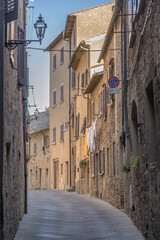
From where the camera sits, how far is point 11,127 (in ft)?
36.6

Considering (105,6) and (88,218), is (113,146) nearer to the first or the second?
(88,218)

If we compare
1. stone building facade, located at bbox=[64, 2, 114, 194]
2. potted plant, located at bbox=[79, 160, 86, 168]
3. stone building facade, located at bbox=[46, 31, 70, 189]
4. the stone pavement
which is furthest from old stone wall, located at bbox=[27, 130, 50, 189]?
the stone pavement

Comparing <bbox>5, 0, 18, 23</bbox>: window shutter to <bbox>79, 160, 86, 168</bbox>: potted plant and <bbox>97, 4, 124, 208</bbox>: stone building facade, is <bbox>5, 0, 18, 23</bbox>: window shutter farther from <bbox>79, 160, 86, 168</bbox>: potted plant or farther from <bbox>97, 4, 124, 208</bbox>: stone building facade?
<bbox>79, 160, 86, 168</bbox>: potted plant

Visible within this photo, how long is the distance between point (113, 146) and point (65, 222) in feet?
18.6

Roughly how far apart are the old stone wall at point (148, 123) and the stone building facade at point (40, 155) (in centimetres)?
3111

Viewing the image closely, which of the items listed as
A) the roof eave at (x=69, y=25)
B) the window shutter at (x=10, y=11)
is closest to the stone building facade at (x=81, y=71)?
the roof eave at (x=69, y=25)

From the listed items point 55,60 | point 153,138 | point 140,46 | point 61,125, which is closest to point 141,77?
point 140,46

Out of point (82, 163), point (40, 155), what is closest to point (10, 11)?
point (82, 163)

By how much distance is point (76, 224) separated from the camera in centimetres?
1491

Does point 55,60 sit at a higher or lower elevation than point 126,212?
higher

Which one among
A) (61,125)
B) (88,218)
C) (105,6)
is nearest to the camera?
(88,218)

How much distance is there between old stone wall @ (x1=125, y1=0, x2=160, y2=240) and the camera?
29.1 ft

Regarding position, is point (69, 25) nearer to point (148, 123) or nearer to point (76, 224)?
point (76, 224)

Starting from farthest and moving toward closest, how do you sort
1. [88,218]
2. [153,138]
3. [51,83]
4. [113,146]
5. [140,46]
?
[51,83] → [113,146] → [88,218] → [140,46] → [153,138]
